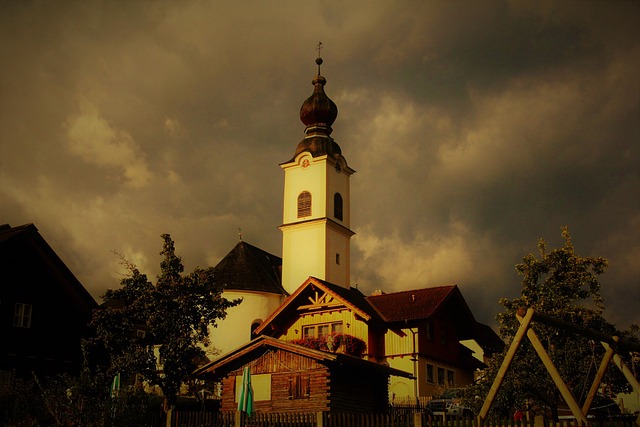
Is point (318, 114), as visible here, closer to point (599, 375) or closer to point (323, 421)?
point (323, 421)

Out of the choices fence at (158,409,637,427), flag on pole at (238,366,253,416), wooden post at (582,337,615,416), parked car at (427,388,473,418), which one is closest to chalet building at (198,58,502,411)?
parked car at (427,388,473,418)

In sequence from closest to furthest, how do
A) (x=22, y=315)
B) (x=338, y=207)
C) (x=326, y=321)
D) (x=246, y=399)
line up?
(x=246, y=399) < (x=22, y=315) < (x=326, y=321) < (x=338, y=207)

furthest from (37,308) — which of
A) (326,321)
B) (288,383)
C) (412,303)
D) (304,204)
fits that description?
(304,204)

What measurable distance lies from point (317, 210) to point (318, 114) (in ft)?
35.1

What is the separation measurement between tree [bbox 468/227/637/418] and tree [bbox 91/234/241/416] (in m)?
11.5

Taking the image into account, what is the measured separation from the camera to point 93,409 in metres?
23.4

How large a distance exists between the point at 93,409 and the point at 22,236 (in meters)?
14.8

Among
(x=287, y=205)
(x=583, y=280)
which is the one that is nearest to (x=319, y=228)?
(x=287, y=205)

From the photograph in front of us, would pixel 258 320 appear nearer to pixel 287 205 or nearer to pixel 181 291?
pixel 287 205

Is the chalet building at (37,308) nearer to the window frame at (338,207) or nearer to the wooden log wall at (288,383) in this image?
the wooden log wall at (288,383)

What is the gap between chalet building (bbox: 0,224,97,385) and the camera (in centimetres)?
3406

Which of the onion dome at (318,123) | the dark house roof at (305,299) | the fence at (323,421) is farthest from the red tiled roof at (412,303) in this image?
the onion dome at (318,123)

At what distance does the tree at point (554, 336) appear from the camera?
2658cm

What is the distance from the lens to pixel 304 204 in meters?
68.1
